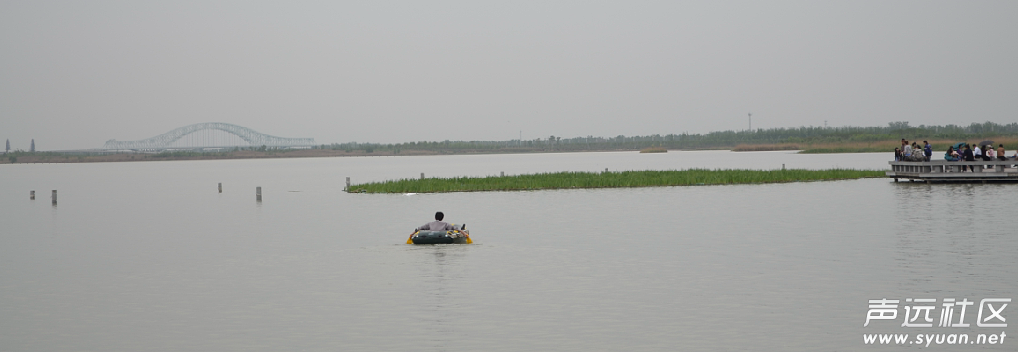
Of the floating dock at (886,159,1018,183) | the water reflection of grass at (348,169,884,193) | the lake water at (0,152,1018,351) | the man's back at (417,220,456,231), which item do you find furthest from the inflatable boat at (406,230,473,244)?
the floating dock at (886,159,1018,183)

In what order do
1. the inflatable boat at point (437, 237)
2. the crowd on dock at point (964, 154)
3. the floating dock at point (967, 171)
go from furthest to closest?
1. the crowd on dock at point (964, 154)
2. the floating dock at point (967, 171)
3. the inflatable boat at point (437, 237)

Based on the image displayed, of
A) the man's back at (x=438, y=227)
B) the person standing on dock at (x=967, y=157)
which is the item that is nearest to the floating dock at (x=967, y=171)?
the person standing on dock at (x=967, y=157)

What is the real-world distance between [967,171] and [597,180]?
22.2 m

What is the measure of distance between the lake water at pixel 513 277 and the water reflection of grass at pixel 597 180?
14822mm

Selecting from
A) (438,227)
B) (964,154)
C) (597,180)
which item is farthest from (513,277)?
(964,154)

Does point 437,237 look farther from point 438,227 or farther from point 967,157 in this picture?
point 967,157

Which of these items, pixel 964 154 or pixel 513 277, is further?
pixel 964 154

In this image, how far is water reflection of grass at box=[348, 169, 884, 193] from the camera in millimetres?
59406

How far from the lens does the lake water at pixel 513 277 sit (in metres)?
15.1

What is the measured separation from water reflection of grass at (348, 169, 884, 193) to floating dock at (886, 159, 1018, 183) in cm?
880

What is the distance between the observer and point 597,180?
60.1 m

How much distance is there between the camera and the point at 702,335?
14633 millimetres

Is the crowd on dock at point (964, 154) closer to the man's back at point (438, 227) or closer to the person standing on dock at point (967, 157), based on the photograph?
the person standing on dock at point (967, 157)

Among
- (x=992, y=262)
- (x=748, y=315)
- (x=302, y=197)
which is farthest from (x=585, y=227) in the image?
(x=302, y=197)
